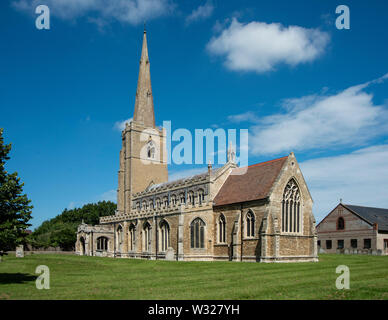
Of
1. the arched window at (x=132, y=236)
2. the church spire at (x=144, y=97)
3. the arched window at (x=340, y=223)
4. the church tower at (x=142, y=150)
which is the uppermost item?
the church spire at (x=144, y=97)

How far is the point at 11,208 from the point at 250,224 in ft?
77.0

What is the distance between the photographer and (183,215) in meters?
43.1

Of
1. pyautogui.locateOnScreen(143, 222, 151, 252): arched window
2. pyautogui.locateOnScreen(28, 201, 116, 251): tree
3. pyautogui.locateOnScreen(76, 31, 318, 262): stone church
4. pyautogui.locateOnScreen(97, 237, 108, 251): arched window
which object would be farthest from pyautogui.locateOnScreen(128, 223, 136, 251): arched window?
pyautogui.locateOnScreen(28, 201, 116, 251): tree

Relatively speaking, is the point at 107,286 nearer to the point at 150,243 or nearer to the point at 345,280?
the point at 345,280

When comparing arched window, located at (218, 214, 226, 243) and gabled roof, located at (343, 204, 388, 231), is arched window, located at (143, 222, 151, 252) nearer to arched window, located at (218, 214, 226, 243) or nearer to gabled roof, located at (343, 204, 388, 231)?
arched window, located at (218, 214, 226, 243)

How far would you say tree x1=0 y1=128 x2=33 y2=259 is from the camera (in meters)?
19.6

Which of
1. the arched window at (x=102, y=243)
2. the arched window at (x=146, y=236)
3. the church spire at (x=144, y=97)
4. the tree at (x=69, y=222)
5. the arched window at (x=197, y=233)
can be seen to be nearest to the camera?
the arched window at (x=197, y=233)

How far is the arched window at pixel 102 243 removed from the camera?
5703 cm

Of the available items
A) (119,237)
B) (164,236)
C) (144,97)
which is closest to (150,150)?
(144,97)

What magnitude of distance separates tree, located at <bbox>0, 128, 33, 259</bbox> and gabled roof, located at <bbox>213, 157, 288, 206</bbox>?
22180 mm

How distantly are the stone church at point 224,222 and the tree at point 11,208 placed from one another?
70.7 ft

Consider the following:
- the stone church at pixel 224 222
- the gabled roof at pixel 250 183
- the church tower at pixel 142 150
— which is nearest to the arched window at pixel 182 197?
the stone church at pixel 224 222

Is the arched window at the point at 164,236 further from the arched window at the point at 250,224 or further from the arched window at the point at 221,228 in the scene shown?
the arched window at the point at 250,224
